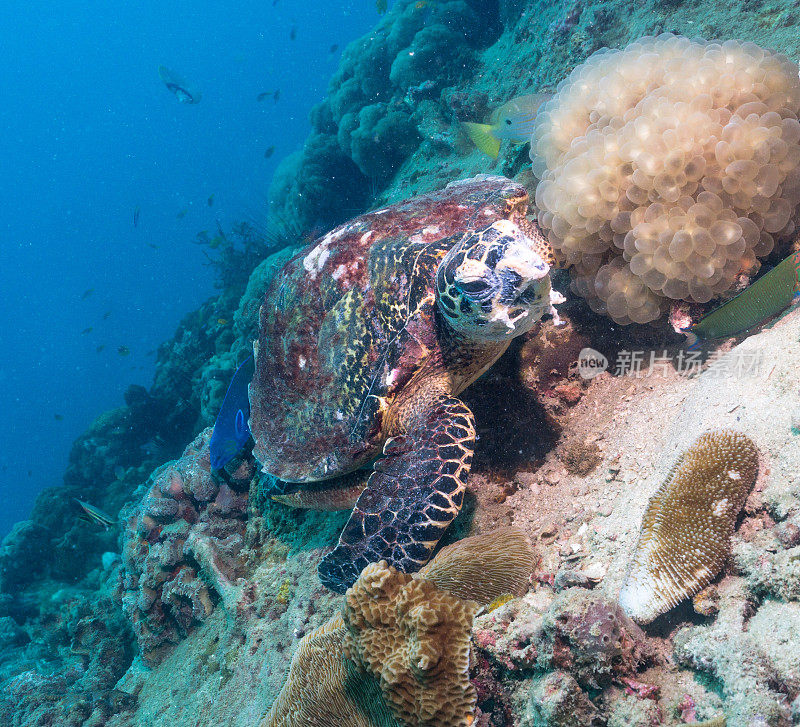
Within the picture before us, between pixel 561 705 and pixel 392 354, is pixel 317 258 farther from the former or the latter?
pixel 561 705

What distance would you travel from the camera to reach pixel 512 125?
15.8 feet

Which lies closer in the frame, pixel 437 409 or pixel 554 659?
pixel 554 659

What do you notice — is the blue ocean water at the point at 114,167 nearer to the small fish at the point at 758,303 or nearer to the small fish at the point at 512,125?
the small fish at the point at 512,125

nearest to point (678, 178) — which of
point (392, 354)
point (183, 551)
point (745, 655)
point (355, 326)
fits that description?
point (392, 354)

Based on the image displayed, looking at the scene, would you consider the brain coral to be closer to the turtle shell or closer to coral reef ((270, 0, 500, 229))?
the turtle shell

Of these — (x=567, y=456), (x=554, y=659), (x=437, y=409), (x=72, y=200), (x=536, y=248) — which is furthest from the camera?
(x=72, y=200)

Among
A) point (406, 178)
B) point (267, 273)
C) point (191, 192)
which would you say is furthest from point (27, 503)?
point (191, 192)

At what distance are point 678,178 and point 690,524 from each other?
6.58 feet

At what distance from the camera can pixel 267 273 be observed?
9602 mm

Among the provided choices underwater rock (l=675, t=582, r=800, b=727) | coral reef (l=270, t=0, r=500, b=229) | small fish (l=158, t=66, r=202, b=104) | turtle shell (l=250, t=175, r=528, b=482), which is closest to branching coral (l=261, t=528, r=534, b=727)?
underwater rock (l=675, t=582, r=800, b=727)

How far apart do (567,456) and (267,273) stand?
8236 millimetres

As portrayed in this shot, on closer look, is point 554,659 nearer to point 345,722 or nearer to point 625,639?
point 625,639

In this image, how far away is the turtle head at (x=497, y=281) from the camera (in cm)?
221

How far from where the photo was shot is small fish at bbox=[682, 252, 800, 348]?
2338 millimetres
